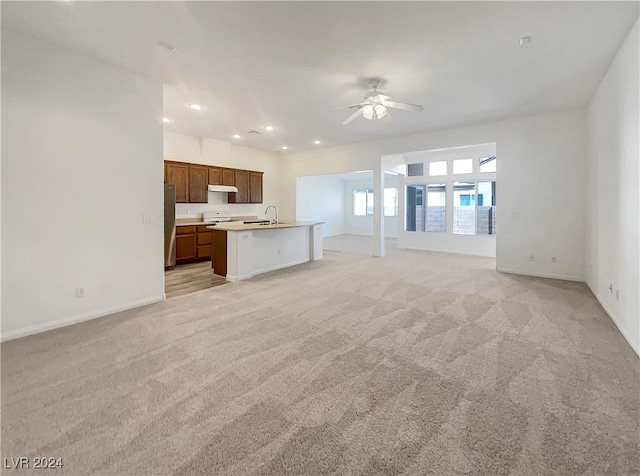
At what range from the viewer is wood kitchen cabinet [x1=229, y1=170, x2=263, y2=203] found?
8188 millimetres

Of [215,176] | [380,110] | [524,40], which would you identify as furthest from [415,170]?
[524,40]

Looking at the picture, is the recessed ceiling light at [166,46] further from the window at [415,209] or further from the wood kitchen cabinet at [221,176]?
the window at [415,209]

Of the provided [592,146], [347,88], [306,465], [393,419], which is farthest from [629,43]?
[306,465]

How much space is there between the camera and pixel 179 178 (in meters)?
6.87

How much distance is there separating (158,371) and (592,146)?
6.43m

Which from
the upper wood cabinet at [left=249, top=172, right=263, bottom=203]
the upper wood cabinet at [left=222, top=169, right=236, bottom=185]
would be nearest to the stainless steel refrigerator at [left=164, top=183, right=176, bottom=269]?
the upper wood cabinet at [left=222, top=169, right=236, bottom=185]

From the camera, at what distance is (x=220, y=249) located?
562cm

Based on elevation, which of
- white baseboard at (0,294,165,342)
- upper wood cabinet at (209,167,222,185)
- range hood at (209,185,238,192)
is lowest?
white baseboard at (0,294,165,342)

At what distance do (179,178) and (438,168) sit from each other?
719cm

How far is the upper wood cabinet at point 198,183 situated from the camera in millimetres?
7098

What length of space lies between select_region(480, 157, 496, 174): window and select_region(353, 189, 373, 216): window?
19.1ft

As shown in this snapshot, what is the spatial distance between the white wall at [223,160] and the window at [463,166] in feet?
17.7

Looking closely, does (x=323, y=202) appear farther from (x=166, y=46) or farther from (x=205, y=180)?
(x=166, y=46)

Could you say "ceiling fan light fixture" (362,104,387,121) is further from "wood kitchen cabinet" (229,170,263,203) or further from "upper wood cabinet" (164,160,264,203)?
"wood kitchen cabinet" (229,170,263,203)
